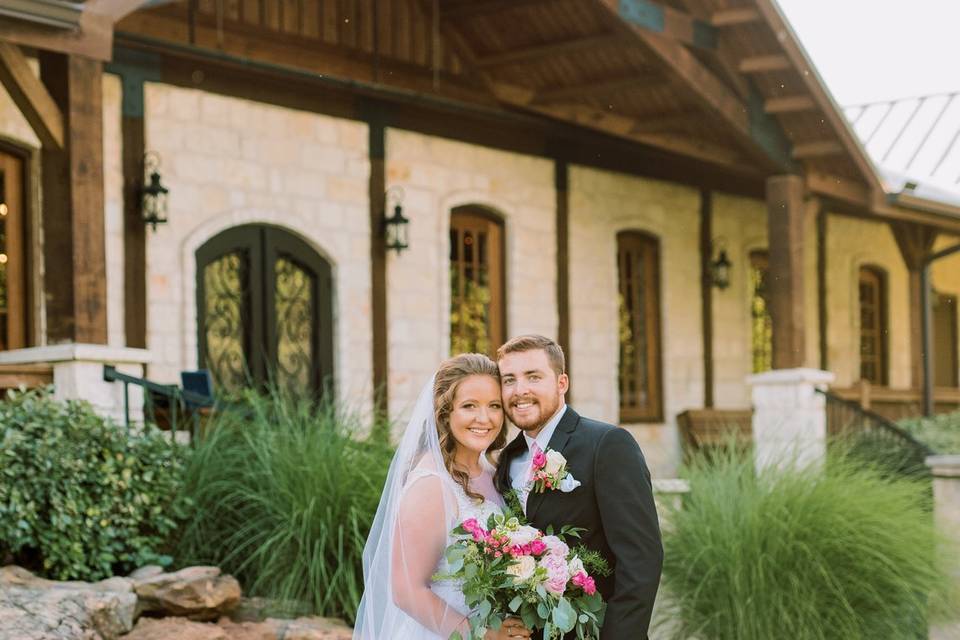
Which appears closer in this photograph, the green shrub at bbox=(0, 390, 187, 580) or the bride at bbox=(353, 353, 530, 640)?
the bride at bbox=(353, 353, 530, 640)

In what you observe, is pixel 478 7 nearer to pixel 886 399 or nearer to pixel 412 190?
pixel 412 190

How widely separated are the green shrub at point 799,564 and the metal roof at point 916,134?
15164mm

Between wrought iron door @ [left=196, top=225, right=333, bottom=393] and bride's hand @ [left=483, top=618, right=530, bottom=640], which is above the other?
wrought iron door @ [left=196, top=225, right=333, bottom=393]

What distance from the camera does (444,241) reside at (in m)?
10.8

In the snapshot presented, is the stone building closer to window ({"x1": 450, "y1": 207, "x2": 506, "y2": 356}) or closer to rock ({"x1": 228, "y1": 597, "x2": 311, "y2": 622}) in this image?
window ({"x1": 450, "y1": 207, "x2": 506, "y2": 356})

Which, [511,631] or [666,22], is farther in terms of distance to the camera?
[666,22]

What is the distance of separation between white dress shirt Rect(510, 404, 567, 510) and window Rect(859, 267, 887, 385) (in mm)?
13097

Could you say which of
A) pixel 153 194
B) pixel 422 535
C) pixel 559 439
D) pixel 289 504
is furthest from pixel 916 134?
pixel 422 535

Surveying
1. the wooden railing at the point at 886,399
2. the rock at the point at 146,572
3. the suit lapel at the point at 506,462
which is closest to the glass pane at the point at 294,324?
the rock at the point at 146,572

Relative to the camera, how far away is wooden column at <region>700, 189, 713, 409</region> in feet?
43.3

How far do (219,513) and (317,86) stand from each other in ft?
14.2

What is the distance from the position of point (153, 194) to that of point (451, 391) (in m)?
5.78

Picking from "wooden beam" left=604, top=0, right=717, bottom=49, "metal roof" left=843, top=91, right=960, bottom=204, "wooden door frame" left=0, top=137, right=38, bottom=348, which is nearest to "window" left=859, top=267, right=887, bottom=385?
"metal roof" left=843, top=91, right=960, bottom=204

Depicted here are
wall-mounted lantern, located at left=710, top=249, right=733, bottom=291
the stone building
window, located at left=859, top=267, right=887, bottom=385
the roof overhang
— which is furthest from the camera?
window, located at left=859, top=267, right=887, bottom=385
